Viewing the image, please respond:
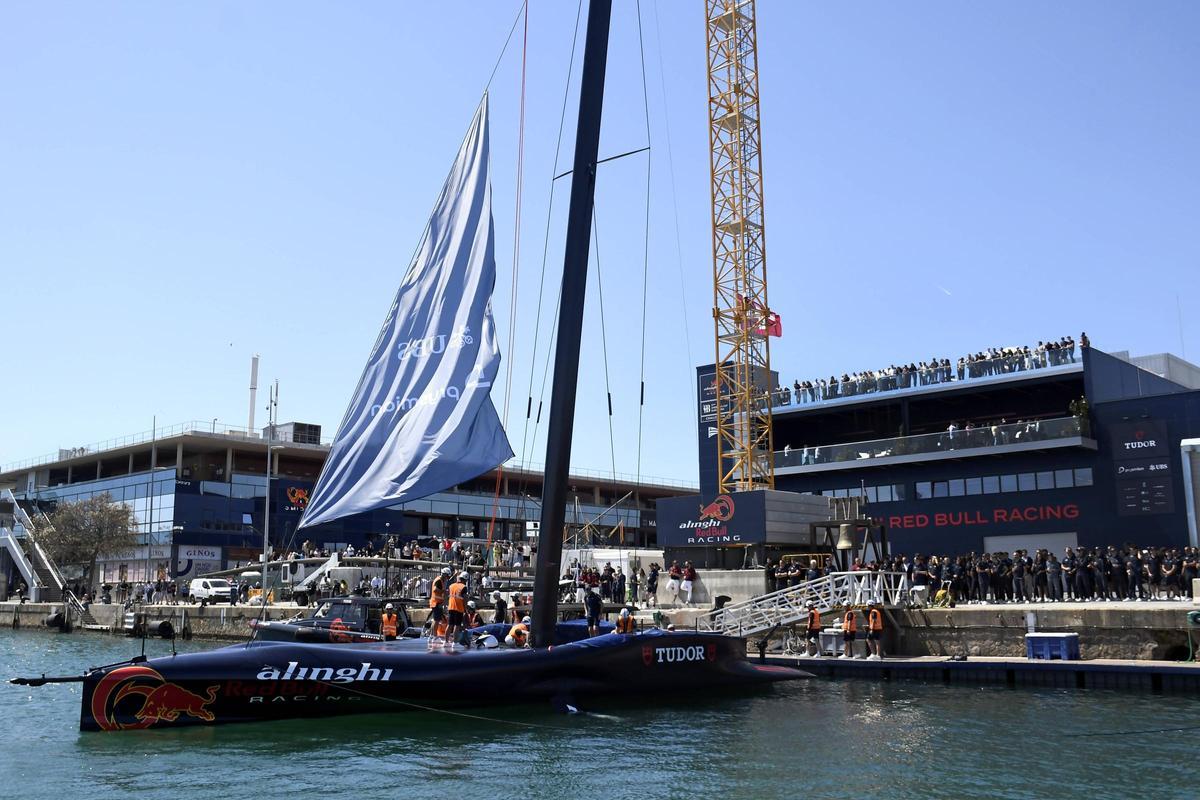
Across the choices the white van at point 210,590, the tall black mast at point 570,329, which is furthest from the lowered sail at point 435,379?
the white van at point 210,590

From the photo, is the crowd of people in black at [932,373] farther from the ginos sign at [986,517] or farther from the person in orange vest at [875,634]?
the person in orange vest at [875,634]

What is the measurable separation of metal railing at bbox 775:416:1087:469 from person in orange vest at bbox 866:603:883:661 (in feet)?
92.9

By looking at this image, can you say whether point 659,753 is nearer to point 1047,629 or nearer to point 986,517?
point 1047,629

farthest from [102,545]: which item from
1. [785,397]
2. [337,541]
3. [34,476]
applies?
[785,397]

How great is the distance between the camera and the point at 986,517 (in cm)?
5744

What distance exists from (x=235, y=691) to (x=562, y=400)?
Result: 8.56 meters

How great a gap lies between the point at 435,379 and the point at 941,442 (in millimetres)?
44335

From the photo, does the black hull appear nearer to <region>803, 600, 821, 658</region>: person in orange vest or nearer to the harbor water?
the harbor water

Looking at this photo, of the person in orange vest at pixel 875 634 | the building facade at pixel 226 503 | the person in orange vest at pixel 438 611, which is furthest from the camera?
the building facade at pixel 226 503

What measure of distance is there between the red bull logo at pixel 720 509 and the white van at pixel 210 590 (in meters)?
27.4

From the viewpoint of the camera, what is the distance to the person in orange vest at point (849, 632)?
3005 centimetres

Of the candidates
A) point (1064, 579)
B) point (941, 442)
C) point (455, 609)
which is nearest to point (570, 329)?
point (455, 609)

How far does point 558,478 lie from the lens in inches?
851

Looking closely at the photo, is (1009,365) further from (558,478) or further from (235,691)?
(235,691)
